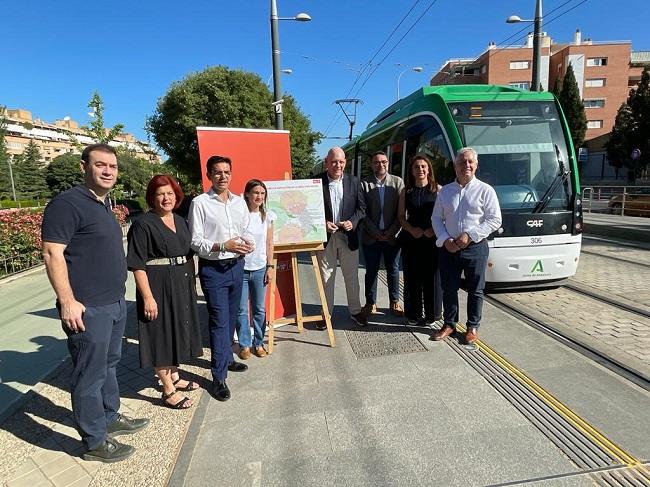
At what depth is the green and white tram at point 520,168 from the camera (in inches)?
226

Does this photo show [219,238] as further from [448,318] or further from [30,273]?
[30,273]

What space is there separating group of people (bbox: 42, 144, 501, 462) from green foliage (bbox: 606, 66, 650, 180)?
40210 millimetres

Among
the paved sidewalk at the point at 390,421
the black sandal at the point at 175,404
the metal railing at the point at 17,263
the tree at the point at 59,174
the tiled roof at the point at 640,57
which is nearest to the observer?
the paved sidewalk at the point at 390,421

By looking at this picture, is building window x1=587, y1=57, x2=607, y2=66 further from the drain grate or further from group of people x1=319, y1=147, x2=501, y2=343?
A: the drain grate

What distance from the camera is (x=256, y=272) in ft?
13.7

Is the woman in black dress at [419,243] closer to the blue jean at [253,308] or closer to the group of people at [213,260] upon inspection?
the group of people at [213,260]

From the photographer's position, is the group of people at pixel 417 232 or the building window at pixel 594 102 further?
the building window at pixel 594 102

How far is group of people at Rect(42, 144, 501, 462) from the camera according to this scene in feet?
8.61

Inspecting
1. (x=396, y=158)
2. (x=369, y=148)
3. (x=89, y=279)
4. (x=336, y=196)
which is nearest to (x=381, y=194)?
(x=336, y=196)

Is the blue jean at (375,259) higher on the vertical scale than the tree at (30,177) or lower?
lower

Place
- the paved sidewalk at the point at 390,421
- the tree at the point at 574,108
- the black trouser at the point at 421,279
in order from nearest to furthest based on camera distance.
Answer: the paved sidewalk at the point at 390,421 < the black trouser at the point at 421,279 < the tree at the point at 574,108

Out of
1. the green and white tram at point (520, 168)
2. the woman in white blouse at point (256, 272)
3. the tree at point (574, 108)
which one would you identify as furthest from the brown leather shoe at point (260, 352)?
the tree at point (574, 108)

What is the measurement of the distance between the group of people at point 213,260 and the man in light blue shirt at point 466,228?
1 cm

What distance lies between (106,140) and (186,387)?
12.5 meters
